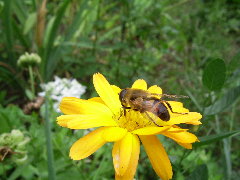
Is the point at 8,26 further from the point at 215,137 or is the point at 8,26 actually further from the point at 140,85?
the point at 215,137

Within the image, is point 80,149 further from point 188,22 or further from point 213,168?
point 188,22

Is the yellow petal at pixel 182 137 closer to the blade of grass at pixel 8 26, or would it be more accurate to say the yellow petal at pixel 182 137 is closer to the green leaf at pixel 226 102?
the green leaf at pixel 226 102

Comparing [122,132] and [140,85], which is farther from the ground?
[140,85]

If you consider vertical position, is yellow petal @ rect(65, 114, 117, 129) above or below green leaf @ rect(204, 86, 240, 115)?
above

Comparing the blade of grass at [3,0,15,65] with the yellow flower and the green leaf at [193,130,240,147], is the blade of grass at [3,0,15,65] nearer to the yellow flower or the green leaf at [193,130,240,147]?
the yellow flower

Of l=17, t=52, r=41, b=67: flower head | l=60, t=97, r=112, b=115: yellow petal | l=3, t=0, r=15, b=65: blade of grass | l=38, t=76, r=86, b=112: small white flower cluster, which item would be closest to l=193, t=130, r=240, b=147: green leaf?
l=60, t=97, r=112, b=115: yellow petal

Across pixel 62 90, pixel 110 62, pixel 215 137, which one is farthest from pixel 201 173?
pixel 110 62
